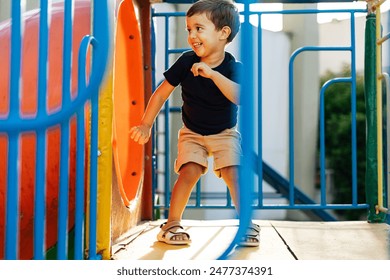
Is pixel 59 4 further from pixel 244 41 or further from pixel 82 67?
pixel 244 41

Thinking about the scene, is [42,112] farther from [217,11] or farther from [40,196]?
[217,11]

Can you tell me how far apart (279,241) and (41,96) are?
928 mm

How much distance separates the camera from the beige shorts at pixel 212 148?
4.83ft

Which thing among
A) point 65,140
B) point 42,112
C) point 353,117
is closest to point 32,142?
point 65,140

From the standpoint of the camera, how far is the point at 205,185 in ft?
13.7

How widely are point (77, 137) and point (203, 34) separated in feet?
1.70

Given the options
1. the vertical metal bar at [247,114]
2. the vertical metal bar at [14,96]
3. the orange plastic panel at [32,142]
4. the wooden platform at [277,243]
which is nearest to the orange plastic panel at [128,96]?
the wooden platform at [277,243]

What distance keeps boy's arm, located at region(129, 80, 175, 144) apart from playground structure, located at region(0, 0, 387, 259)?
0.28ft

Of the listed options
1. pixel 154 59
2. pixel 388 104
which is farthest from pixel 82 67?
pixel 388 104

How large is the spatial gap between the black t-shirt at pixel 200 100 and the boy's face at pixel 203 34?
0.23 ft

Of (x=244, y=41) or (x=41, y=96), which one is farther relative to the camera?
(x=41, y=96)

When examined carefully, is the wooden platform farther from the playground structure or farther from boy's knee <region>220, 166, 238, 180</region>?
boy's knee <region>220, 166, 238, 180</region>

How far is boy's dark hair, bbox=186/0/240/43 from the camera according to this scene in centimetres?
135

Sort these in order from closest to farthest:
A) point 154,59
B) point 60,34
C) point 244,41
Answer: point 244,41
point 60,34
point 154,59
